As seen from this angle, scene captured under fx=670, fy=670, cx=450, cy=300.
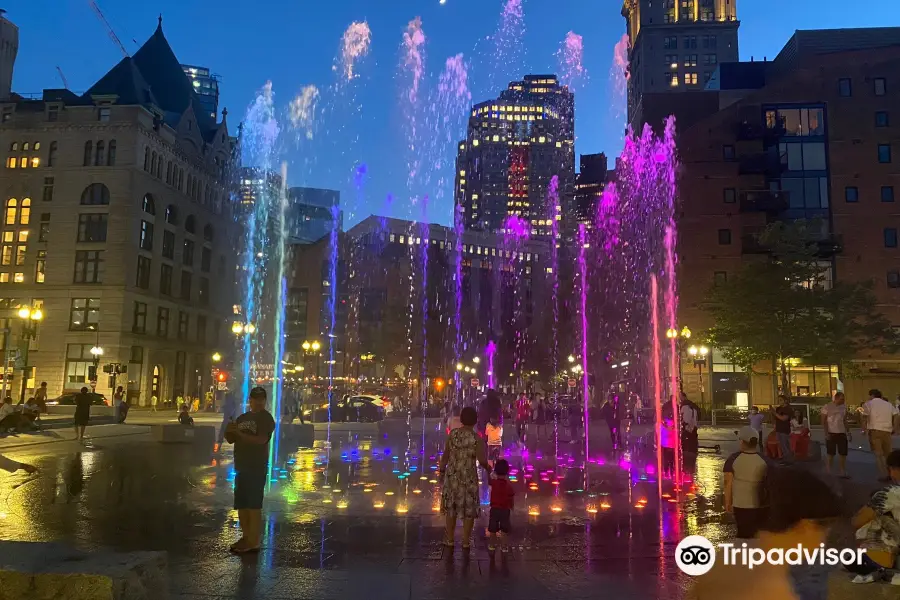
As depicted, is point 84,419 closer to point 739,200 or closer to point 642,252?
point 739,200

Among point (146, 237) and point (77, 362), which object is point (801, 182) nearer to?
point (146, 237)

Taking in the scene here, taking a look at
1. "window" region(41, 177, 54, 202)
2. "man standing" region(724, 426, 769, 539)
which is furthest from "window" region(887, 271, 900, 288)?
"window" region(41, 177, 54, 202)

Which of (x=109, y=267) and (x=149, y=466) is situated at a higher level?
(x=109, y=267)

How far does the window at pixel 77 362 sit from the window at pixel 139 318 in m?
3.74

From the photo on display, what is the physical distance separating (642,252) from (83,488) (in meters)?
55.5

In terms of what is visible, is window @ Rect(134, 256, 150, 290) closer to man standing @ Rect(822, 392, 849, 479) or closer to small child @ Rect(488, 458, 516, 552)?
man standing @ Rect(822, 392, 849, 479)

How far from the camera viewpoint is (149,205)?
58.4 meters

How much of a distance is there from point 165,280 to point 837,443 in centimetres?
5894

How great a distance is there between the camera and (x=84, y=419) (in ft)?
69.9

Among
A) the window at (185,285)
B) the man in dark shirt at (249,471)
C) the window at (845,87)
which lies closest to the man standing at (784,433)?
the man in dark shirt at (249,471)

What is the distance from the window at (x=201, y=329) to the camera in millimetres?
69312

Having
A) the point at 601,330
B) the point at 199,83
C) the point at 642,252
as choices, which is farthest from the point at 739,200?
the point at 199,83

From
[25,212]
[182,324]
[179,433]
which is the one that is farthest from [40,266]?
[179,433]

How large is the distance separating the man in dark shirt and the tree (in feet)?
106
